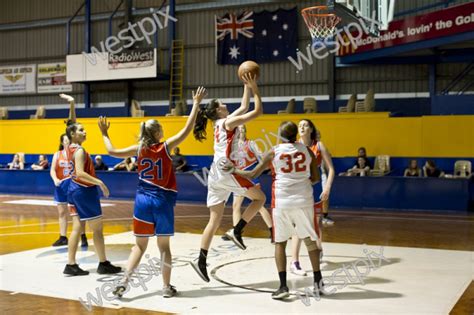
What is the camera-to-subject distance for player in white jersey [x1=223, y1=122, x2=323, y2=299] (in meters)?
5.64

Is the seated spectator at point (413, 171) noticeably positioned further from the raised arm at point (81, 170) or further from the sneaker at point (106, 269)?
the raised arm at point (81, 170)

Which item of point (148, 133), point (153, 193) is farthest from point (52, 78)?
point (153, 193)

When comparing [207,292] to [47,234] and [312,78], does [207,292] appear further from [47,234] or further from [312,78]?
[312,78]

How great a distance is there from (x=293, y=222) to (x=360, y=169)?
10351 millimetres

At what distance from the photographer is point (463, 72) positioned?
1836 cm

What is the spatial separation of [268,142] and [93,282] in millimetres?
11832

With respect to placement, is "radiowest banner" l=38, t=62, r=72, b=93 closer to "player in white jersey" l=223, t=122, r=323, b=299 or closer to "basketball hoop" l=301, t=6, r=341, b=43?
"basketball hoop" l=301, t=6, r=341, b=43

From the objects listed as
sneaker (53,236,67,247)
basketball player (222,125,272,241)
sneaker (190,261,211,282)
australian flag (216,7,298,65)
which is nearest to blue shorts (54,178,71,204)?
sneaker (53,236,67,247)

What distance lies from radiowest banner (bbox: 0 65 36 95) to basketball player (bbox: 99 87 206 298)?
2215 cm

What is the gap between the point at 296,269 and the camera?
683 centimetres

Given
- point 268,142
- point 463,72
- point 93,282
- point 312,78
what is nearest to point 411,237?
point 93,282

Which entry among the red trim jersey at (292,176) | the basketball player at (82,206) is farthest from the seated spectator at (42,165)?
the red trim jersey at (292,176)

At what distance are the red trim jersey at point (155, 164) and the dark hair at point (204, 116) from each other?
3.39 ft

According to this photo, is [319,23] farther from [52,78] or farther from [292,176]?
[52,78]
